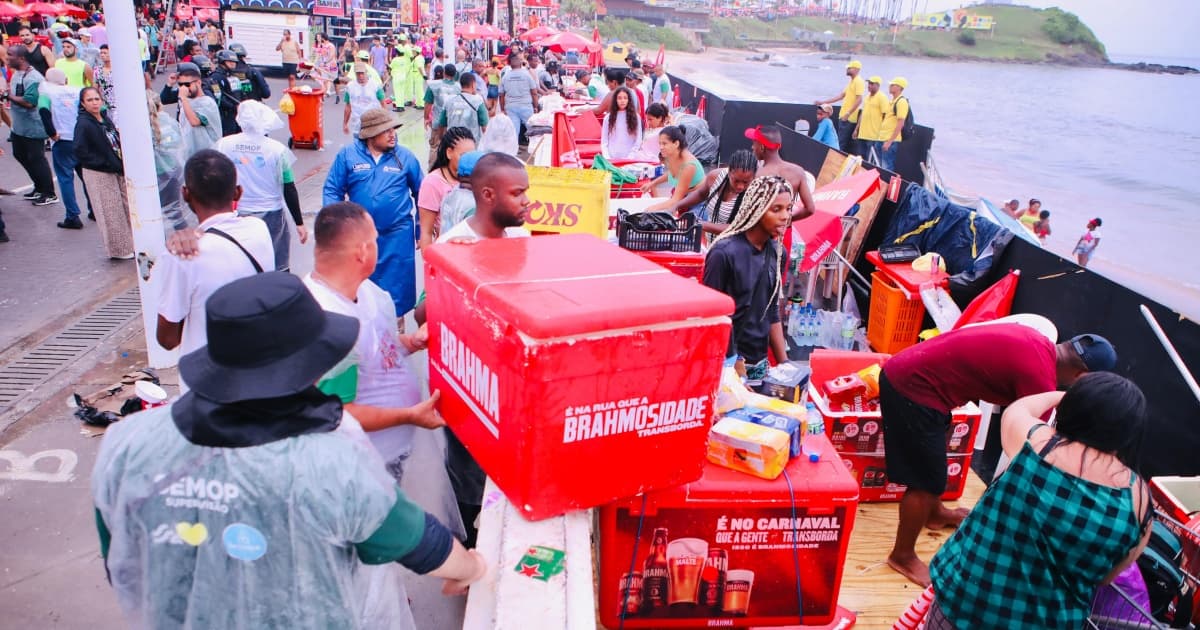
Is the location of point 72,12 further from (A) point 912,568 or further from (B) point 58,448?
(A) point 912,568

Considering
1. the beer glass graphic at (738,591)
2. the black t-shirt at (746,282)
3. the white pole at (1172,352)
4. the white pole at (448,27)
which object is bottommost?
the beer glass graphic at (738,591)

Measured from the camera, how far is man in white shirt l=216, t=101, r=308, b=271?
6.03 meters

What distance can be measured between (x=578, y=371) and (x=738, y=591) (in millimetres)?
1255

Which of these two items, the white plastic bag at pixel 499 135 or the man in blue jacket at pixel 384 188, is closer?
the man in blue jacket at pixel 384 188

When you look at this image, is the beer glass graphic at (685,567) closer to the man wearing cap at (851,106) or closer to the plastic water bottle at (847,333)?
the plastic water bottle at (847,333)

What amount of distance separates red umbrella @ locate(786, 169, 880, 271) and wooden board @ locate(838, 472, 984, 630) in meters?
3.24

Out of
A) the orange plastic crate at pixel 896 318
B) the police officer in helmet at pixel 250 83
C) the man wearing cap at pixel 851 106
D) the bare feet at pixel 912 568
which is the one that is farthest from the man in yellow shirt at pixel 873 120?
the bare feet at pixel 912 568

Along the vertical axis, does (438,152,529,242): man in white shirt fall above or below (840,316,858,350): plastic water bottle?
above

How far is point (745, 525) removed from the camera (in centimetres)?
274

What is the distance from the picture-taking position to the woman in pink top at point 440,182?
562 centimetres

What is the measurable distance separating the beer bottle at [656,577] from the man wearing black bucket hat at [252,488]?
0.99m

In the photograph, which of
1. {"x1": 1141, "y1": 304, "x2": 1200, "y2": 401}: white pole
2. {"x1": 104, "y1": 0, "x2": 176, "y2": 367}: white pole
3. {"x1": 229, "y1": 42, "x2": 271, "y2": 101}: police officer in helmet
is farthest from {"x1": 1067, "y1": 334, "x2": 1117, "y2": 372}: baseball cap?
{"x1": 229, "y1": 42, "x2": 271, "y2": 101}: police officer in helmet

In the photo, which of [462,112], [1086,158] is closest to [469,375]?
[462,112]

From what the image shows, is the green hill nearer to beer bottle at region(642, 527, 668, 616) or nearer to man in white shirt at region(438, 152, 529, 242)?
man in white shirt at region(438, 152, 529, 242)
